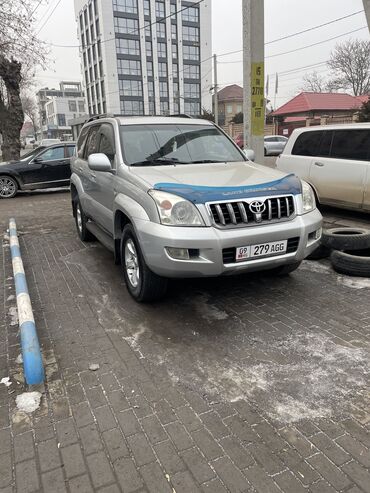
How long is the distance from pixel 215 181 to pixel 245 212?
1.55ft

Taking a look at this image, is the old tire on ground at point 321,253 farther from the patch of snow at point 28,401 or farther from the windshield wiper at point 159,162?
the patch of snow at point 28,401

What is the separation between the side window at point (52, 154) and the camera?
13.3 m

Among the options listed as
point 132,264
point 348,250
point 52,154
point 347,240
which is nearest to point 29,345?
point 132,264

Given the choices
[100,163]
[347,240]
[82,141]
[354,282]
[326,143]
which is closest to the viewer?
[100,163]

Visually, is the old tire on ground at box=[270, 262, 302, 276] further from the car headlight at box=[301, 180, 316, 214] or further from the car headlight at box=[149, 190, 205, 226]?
the car headlight at box=[149, 190, 205, 226]

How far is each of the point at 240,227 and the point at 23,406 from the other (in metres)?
2.27

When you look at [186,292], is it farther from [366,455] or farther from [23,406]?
[366,455]

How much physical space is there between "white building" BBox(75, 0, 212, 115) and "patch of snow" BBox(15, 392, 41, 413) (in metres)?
74.5

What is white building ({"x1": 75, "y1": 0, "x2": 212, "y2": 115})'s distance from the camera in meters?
74.5

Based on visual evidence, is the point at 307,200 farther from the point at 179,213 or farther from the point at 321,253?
the point at 321,253

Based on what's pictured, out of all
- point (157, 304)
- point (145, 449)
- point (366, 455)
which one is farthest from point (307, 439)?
point (157, 304)

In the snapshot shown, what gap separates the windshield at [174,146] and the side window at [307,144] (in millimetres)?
3198

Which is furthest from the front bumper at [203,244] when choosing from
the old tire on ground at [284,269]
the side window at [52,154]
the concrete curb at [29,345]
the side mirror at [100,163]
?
the side window at [52,154]

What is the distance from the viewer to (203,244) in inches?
144
